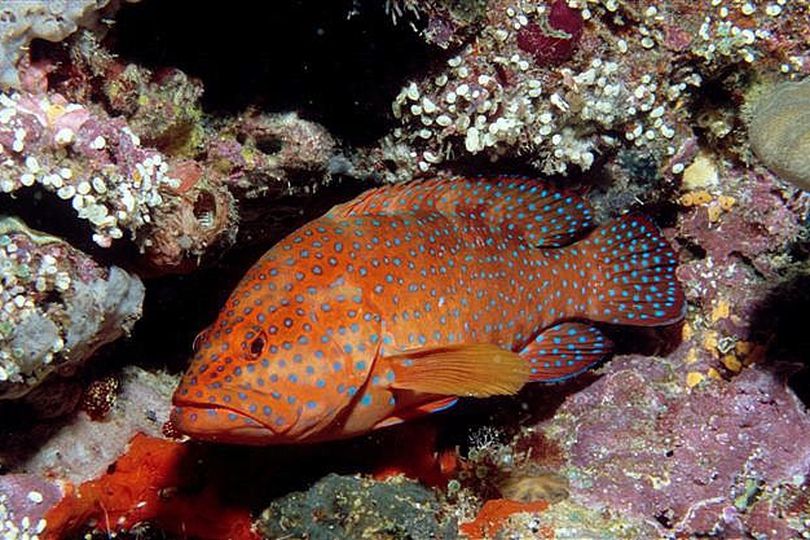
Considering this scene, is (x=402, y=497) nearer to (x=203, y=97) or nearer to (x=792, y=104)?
(x=203, y=97)

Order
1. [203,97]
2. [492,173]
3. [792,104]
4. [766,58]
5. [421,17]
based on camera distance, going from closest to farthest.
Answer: [792,104], [421,17], [203,97], [766,58], [492,173]

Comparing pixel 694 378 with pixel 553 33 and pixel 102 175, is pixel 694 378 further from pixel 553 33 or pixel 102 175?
pixel 102 175

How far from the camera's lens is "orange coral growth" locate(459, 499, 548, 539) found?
12.2 feet

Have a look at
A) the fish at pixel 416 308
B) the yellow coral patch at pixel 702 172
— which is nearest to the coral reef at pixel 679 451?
the fish at pixel 416 308

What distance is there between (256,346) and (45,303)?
3.16 feet

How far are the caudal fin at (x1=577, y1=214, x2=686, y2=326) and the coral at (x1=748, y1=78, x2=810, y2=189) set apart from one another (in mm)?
1209

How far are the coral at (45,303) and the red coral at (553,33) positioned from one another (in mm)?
2524

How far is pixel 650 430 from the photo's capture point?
13.8 ft

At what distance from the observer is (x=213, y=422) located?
10.5 feet

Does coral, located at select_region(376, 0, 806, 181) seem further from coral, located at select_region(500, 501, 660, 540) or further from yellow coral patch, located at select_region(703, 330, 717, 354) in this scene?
coral, located at select_region(500, 501, 660, 540)

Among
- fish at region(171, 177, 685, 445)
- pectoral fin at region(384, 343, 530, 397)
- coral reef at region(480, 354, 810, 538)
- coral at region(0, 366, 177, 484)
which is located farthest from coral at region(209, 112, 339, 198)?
coral reef at region(480, 354, 810, 538)

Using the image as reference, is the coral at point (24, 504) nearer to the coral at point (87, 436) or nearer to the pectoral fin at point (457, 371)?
the coral at point (87, 436)

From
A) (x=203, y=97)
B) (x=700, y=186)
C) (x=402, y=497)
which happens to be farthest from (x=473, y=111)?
(x=402, y=497)

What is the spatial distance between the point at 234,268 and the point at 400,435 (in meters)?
1.70
